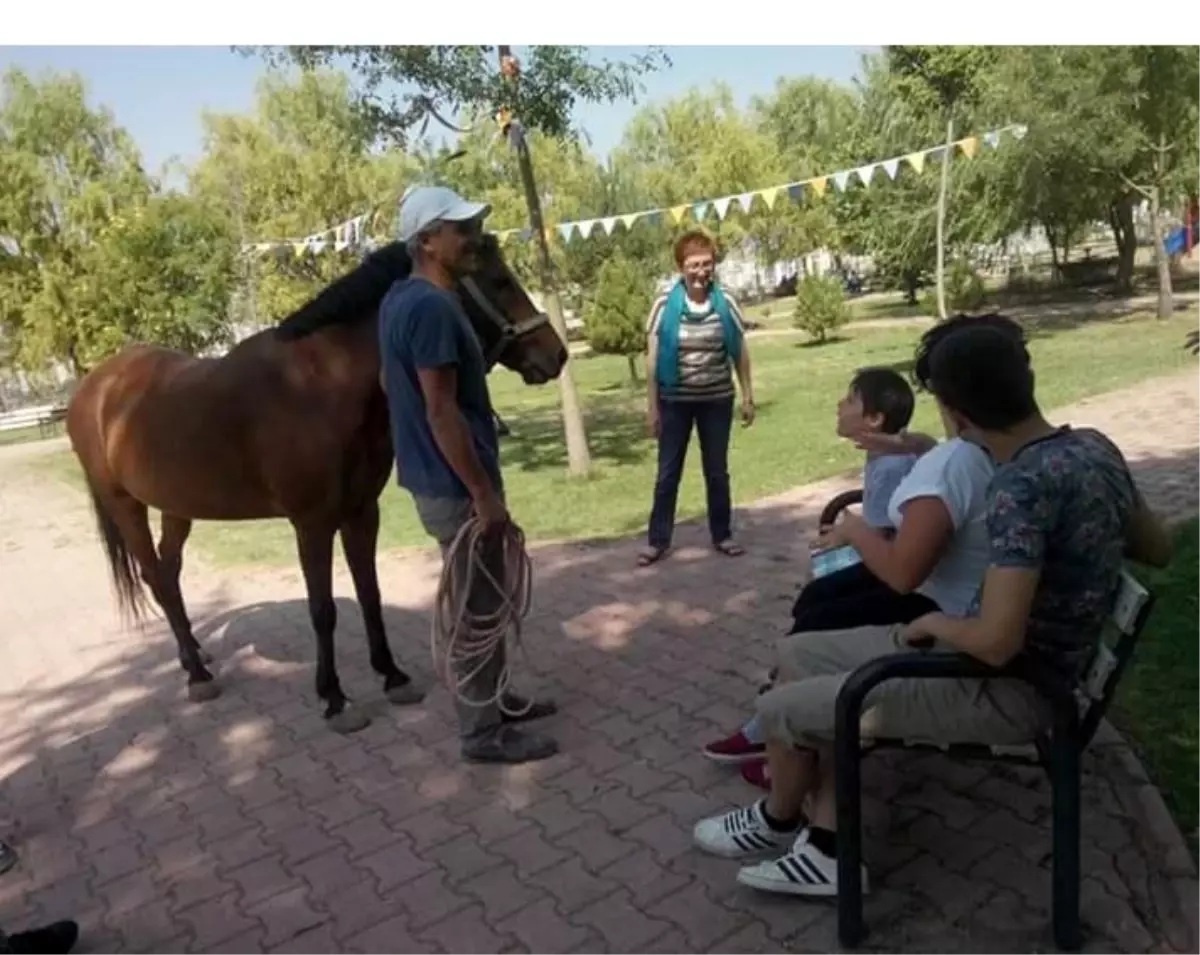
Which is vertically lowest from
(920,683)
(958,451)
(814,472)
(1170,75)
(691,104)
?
(814,472)

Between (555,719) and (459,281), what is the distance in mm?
1629

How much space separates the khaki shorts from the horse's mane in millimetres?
2126

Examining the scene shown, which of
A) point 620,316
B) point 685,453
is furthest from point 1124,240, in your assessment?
point 685,453

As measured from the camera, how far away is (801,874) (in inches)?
101

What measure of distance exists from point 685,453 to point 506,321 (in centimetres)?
207

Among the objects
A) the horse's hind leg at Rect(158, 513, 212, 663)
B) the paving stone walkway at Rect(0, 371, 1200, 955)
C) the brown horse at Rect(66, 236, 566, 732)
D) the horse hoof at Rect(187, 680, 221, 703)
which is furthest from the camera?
the horse's hind leg at Rect(158, 513, 212, 663)

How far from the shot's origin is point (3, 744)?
434 cm

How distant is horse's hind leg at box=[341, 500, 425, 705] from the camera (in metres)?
4.24

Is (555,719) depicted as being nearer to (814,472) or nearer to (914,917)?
(914,917)

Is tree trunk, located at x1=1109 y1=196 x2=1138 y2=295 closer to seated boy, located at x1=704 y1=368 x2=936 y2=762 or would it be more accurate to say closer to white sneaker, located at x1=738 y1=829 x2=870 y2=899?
seated boy, located at x1=704 y1=368 x2=936 y2=762

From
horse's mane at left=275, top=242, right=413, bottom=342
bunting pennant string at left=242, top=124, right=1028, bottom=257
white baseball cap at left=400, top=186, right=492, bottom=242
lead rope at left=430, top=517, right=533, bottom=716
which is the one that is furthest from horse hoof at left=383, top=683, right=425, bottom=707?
bunting pennant string at left=242, top=124, right=1028, bottom=257

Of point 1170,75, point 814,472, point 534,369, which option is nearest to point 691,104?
point 1170,75

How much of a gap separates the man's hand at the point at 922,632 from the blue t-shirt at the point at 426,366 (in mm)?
1533

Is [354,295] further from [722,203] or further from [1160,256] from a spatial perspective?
[1160,256]
